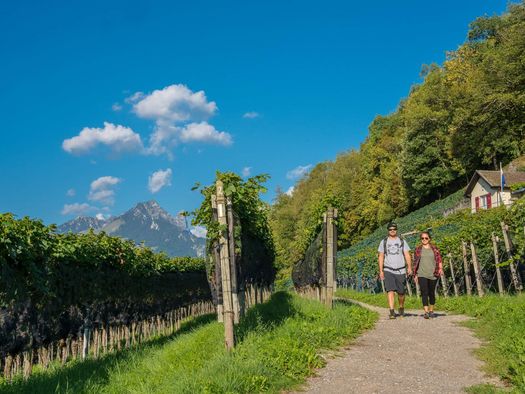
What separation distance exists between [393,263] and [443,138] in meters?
55.6

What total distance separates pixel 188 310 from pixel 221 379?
17.6 metres

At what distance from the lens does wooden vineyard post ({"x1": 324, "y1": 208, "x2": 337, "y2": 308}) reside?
11.8m

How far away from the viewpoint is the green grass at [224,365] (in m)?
5.43

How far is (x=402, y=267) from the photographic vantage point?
35.8ft

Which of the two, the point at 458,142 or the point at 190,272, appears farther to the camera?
the point at 458,142

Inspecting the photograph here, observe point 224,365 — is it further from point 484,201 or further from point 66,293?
point 484,201

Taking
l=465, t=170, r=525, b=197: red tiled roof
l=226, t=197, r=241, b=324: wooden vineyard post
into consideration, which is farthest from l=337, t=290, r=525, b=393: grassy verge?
l=465, t=170, r=525, b=197: red tiled roof

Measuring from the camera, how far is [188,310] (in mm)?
22422

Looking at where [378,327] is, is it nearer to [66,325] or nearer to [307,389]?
[307,389]

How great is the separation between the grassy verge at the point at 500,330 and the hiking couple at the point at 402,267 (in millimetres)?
1041

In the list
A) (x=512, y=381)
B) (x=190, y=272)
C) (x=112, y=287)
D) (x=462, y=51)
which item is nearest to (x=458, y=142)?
(x=462, y=51)

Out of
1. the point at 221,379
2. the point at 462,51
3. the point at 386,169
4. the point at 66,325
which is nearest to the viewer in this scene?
the point at 221,379

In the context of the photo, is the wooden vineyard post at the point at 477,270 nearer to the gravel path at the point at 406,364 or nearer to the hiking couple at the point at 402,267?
the hiking couple at the point at 402,267

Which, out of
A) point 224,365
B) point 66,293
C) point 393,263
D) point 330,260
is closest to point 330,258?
point 330,260
